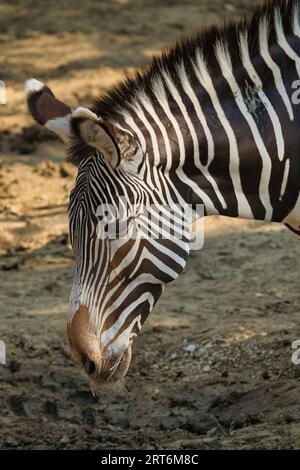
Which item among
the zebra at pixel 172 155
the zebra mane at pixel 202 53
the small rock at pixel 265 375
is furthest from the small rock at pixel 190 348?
the zebra mane at pixel 202 53

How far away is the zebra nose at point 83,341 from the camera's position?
5.43 m

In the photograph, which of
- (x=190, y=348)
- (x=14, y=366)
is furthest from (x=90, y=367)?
(x=190, y=348)

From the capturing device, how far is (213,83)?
583 cm

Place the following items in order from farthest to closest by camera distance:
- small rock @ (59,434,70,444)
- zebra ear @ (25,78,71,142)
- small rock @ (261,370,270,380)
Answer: small rock @ (261,370,270,380), small rock @ (59,434,70,444), zebra ear @ (25,78,71,142)

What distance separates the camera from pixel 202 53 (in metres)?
5.82

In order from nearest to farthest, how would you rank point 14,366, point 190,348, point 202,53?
point 202,53 → point 14,366 → point 190,348

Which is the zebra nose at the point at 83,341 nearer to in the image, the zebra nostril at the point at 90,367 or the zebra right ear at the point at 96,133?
the zebra nostril at the point at 90,367

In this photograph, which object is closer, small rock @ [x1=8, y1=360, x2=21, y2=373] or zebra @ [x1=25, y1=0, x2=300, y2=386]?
zebra @ [x1=25, y1=0, x2=300, y2=386]

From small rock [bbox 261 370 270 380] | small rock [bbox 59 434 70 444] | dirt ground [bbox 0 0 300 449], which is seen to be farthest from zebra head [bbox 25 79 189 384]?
small rock [bbox 261 370 270 380]

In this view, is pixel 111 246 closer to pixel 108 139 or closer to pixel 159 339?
pixel 108 139

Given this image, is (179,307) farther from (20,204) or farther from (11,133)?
(11,133)

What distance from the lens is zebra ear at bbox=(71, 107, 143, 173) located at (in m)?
5.08

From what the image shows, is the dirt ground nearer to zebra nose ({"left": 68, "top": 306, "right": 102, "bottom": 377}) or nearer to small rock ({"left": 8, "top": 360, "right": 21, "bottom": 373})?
small rock ({"left": 8, "top": 360, "right": 21, "bottom": 373})

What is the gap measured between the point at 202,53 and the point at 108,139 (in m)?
0.96
